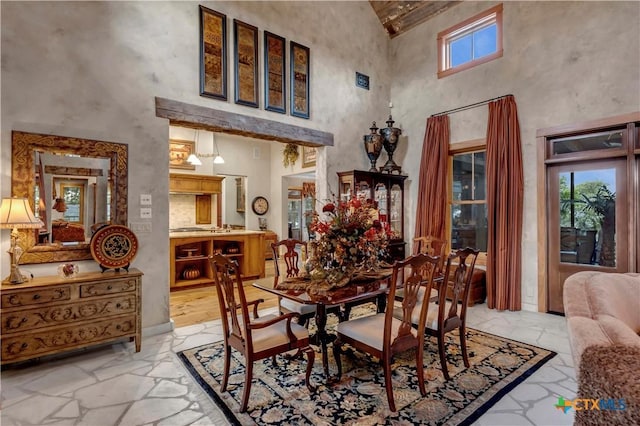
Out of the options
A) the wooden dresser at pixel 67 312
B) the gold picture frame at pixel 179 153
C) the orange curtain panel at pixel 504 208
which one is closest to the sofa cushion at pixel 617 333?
the orange curtain panel at pixel 504 208

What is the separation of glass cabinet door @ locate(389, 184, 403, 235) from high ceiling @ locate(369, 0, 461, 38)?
2856 mm

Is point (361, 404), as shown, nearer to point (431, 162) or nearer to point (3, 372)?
point (3, 372)

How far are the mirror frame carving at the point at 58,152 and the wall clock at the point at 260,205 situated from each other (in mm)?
6044

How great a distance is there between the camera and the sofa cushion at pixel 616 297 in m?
1.62

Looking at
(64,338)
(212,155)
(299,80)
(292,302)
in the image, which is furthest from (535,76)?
(212,155)

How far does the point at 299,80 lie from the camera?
187 inches

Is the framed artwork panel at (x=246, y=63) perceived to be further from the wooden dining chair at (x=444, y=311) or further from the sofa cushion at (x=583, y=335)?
the sofa cushion at (x=583, y=335)

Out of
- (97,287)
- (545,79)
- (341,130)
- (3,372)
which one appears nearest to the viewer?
(3,372)

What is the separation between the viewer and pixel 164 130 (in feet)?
11.9

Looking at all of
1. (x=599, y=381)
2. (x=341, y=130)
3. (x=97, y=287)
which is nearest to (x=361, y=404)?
(x=599, y=381)

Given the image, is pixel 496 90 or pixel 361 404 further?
pixel 496 90

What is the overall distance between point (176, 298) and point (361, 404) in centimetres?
372

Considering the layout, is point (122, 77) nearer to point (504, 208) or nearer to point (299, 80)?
point (299, 80)

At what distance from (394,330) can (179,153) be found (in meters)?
7.46
